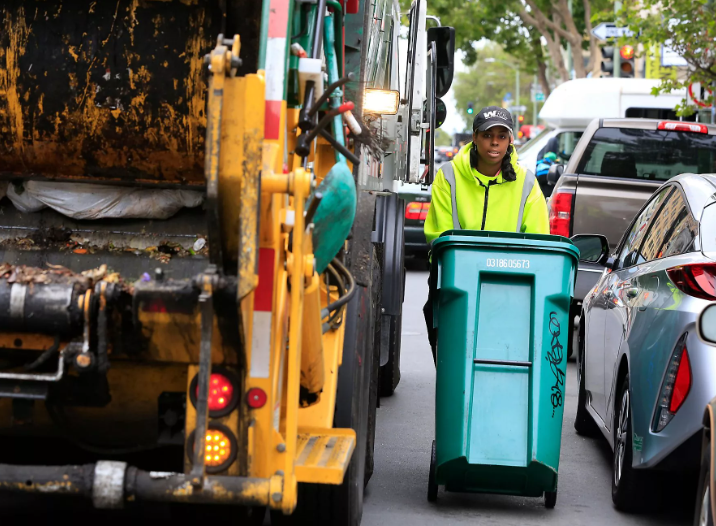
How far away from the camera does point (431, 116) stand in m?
8.53

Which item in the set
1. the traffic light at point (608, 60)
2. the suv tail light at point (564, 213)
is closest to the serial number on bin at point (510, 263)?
the suv tail light at point (564, 213)

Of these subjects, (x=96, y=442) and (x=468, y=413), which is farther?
(x=468, y=413)

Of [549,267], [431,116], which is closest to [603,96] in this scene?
[431,116]

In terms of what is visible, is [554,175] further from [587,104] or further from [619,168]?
[587,104]

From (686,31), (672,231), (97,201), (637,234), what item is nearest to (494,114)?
(672,231)

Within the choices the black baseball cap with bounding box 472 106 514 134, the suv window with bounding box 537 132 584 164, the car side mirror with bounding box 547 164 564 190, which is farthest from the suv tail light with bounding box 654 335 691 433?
the suv window with bounding box 537 132 584 164

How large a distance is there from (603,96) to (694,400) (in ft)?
50.7

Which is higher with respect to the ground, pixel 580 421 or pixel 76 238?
pixel 76 238

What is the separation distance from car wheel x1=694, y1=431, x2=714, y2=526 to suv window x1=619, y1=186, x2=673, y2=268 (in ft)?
6.84

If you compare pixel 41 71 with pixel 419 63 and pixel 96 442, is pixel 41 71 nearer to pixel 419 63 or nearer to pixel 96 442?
pixel 96 442

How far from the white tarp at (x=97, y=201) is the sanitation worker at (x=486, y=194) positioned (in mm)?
1740

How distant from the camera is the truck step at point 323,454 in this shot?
13.0 ft

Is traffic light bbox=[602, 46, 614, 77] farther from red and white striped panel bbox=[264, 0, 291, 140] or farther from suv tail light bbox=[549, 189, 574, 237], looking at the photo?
red and white striped panel bbox=[264, 0, 291, 140]

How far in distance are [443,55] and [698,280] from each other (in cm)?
397
